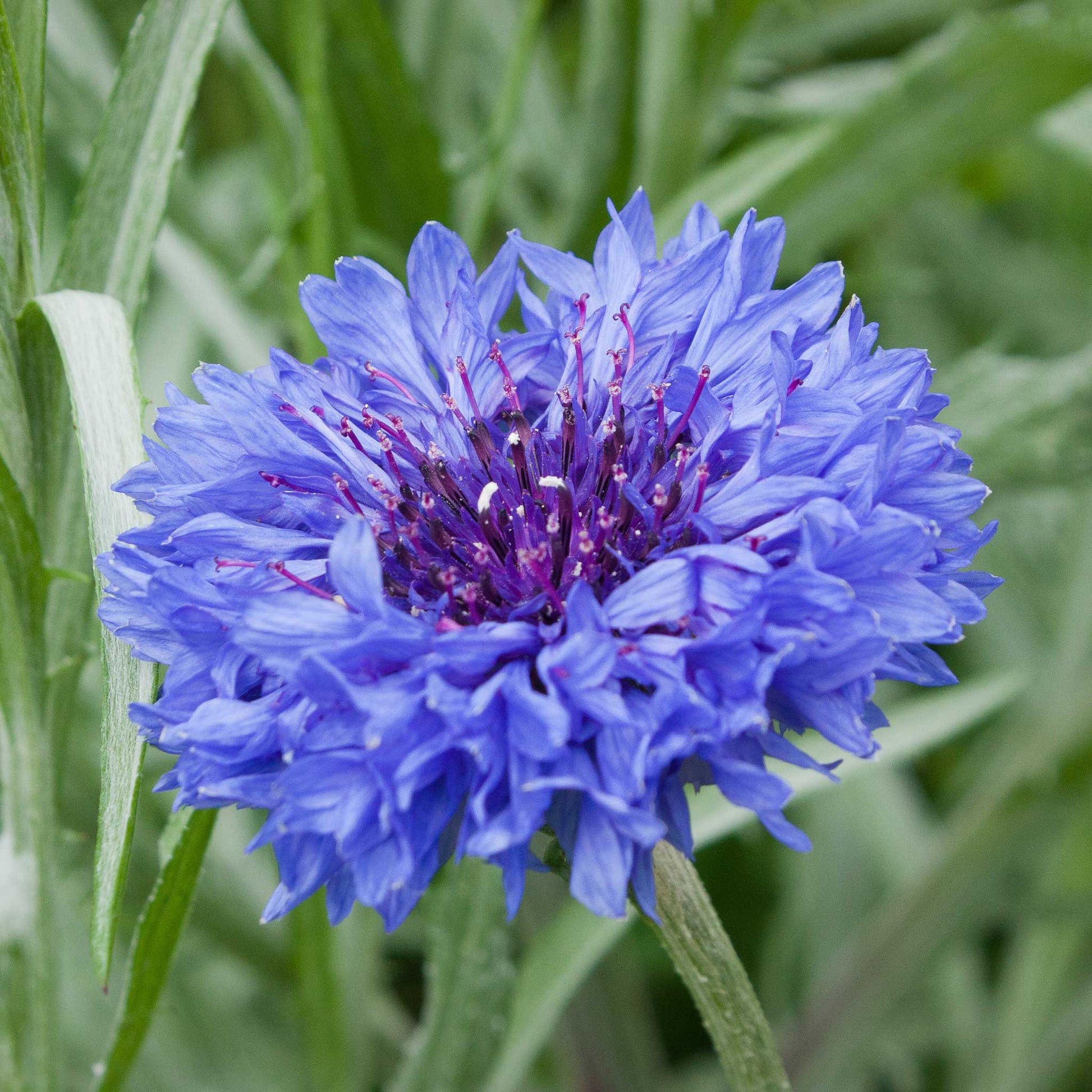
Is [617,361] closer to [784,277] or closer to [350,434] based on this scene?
[350,434]

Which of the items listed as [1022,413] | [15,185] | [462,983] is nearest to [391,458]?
[15,185]

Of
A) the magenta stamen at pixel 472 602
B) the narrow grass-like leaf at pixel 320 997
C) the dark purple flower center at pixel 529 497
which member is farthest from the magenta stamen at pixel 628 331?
the narrow grass-like leaf at pixel 320 997

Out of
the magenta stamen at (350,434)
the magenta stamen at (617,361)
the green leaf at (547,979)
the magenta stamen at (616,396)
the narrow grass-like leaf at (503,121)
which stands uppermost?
the narrow grass-like leaf at (503,121)

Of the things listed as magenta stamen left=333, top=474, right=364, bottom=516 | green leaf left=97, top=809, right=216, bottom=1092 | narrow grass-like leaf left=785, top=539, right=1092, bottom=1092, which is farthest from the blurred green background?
magenta stamen left=333, top=474, right=364, bottom=516

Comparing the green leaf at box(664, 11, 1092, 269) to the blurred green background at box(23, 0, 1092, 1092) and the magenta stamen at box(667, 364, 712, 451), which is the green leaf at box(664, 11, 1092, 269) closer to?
the blurred green background at box(23, 0, 1092, 1092)

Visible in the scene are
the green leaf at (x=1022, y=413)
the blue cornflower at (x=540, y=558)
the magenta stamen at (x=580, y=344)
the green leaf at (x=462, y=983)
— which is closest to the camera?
the blue cornflower at (x=540, y=558)

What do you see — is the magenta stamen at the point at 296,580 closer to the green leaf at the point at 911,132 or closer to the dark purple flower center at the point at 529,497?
the dark purple flower center at the point at 529,497

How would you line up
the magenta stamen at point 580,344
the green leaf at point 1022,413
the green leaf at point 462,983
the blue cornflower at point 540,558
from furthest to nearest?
the green leaf at point 1022,413 → the green leaf at point 462,983 → the magenta stamen at point 580,344 → the blue cornflower at point 540,558

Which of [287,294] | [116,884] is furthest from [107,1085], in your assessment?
[287,294]
